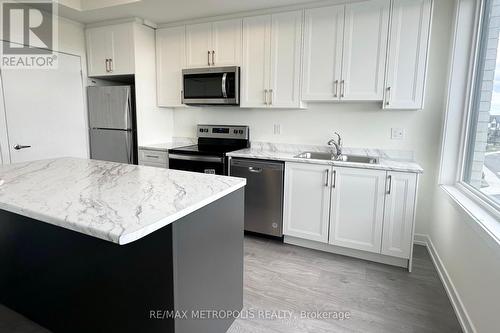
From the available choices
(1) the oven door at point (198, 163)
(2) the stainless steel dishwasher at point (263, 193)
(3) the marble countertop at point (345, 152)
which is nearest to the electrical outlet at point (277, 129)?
(3) the marble countertop at point (345, 152)

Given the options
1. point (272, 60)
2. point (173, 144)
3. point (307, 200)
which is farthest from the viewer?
point (173, 144)

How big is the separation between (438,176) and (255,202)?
177 cm

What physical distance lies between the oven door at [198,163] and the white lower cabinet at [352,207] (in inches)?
29.4

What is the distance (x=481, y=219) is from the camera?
5.69 feet

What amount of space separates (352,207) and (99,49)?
11.5 feet

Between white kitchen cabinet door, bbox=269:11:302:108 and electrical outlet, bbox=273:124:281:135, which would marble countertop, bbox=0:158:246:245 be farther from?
electrical outlet, bbox=273:124:281:135

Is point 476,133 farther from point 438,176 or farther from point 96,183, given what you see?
point 96,183

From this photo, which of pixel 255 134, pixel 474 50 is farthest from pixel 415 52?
pixel 255 134

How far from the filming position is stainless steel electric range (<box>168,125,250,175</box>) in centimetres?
313

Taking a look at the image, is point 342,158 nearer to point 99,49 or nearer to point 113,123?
point 113,123

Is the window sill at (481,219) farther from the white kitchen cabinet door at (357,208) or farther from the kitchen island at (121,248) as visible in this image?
the kitchen island at (121,248)

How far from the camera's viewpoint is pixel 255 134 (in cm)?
357

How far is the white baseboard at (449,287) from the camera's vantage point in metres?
1.78

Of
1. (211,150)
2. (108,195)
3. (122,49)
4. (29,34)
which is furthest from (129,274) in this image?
(29,34)
